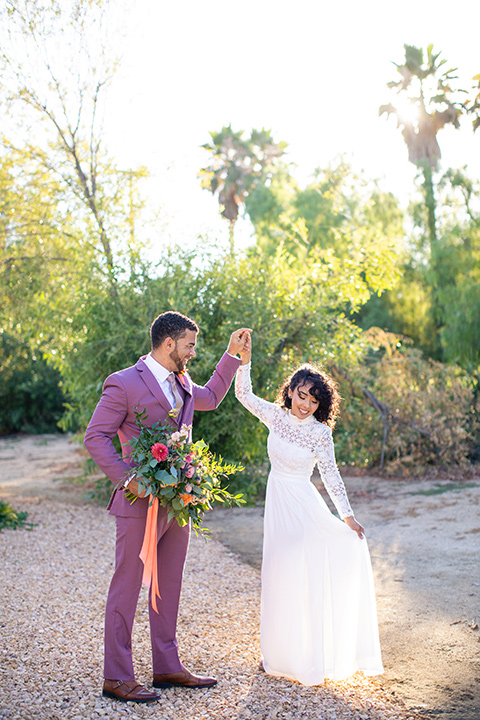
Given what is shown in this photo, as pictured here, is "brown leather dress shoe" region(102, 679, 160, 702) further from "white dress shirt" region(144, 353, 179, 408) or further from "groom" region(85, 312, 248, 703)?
"white dress shirt" region(144, 353, 179, 408)

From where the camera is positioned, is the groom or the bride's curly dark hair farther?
the bride's curly dark hair

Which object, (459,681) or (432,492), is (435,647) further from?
(432,492)

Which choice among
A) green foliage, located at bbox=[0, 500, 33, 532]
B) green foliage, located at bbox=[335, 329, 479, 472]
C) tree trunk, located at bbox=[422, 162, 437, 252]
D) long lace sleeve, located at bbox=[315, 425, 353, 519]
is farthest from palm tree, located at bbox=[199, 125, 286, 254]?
long lace sleeve, located at bbox=[315, 425, 353, 519]

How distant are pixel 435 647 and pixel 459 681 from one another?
0.51 meters

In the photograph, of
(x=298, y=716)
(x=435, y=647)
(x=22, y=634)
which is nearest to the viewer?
(x=298, y=716)

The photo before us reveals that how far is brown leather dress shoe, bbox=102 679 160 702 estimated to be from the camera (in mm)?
3249

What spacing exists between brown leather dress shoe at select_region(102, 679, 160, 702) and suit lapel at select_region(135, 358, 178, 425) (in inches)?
53.1

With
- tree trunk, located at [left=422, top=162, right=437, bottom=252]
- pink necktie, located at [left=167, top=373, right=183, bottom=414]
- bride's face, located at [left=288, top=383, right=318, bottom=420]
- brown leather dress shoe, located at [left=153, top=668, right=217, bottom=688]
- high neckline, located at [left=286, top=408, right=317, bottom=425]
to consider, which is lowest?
brown leather dress shoe, located at [left=153, top=668, right=217, bottom=688]

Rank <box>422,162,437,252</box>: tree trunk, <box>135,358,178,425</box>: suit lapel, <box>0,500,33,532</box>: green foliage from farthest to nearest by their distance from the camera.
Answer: <box>422,162,437,252</box>: tree trunk
<box>0,500,33,532</box>: green foliage
<box>135,358,178,425</box>: suit lapel

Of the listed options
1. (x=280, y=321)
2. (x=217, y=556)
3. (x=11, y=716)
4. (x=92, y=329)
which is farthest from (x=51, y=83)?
(x=11, y=716)

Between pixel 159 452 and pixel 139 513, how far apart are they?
0.39 meters

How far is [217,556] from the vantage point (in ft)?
21.6

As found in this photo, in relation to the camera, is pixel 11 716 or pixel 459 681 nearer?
pixel 11 716

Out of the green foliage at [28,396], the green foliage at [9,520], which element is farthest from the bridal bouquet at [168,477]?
the green foliage at [28,396]
